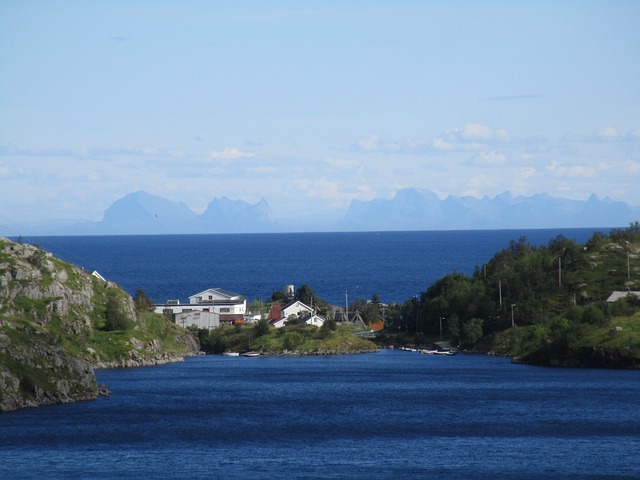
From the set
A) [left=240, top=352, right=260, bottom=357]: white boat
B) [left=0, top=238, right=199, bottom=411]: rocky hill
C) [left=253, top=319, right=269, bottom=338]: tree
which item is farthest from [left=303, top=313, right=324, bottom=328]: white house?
[left=0, top=238, right=199, bottom=411]: rocky hill

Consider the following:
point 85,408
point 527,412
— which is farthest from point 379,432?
point 85,408

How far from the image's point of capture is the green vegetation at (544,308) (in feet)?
476

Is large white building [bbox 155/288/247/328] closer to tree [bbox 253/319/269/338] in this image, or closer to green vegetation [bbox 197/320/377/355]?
green vegetation [bbox 197/320/377/355]

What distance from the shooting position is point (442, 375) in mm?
134625

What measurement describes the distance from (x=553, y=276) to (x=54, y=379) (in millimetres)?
101415

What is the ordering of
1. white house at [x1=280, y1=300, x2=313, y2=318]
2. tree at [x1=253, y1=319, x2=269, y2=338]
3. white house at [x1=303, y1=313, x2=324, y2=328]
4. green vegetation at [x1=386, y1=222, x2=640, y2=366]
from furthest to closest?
1. white house at [x1=280, y1=300, x2=313, y2=318]
2. white house at [x1=303, y1=313, x2=324, y2=328]
3. tree at [x1=253, y1=319, x2=269, y2=338]
4. green vegetation at [x1=386, y1=222, x2=640, y2=366]

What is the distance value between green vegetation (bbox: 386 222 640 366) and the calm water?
9.81 metres

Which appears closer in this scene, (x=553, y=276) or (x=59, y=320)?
(x=59, y=320)

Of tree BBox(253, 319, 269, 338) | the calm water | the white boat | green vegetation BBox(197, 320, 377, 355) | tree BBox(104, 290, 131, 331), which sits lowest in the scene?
the calm water

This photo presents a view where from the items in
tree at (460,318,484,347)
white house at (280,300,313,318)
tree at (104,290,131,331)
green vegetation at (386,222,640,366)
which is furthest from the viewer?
white house at (280,300,313,318)

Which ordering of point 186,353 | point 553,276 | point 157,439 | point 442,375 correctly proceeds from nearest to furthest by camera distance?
point 157,439 < point 442,375 < point 186,353 < point 553,276

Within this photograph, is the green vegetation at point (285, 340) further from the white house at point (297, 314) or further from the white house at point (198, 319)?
the white house at point (198, 319)

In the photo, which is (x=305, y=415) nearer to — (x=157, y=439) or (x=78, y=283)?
(x=157, y=439)

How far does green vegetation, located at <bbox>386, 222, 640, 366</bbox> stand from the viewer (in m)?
145
